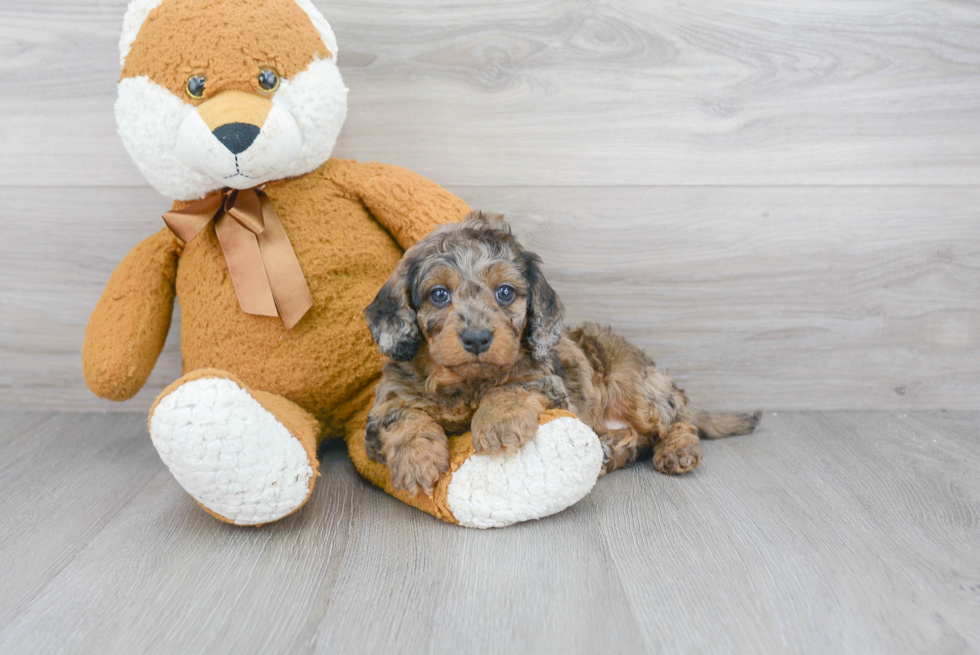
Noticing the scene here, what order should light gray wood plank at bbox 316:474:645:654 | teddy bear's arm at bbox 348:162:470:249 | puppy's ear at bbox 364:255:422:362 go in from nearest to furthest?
light gray wood plank at bbox 316:474:645:654, puppy's ear at bbox 364:255:422:362, teddy bear's arm at bbox 348:162:470:249

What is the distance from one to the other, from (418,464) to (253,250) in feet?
2.49

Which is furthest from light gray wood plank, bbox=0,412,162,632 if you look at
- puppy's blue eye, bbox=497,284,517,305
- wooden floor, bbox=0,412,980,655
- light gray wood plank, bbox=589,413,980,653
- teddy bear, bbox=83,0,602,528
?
light gray wood plank, bbox=589,413,980,653

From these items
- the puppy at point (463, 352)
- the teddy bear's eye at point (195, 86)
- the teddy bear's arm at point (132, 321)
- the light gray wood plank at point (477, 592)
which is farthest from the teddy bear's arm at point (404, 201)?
the light gray wood plank at point (477, 592)

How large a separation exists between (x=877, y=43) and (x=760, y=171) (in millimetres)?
562

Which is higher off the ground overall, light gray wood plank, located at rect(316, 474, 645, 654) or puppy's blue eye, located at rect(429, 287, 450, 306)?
puppy's blue eye, located at rect(429, 287, 450, 306)

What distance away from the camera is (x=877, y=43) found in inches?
91.7

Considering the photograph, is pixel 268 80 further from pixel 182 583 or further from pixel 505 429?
pixel 182 583

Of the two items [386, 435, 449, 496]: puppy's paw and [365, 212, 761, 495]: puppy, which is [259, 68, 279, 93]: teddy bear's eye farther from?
[386, 435, 449, 496]: puppy's paw

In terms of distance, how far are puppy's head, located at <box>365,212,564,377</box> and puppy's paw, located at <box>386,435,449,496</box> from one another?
195mm

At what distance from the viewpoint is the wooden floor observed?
4.19ft

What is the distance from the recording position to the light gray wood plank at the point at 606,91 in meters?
2.29

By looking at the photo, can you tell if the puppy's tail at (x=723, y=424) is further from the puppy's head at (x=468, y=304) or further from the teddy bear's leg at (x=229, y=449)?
the teddy bear's leg at (x=229, y=449)

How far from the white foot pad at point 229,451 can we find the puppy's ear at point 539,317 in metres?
0.64

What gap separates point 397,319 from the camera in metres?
1.70
